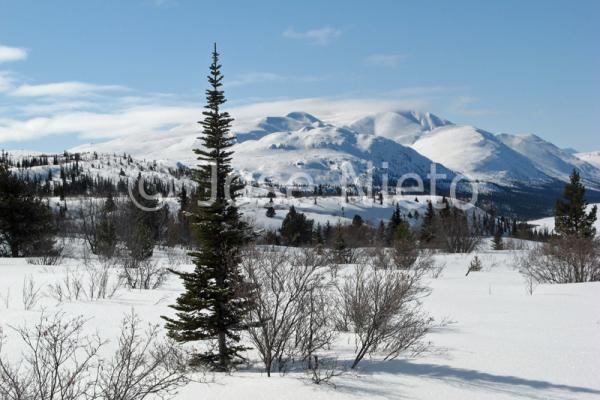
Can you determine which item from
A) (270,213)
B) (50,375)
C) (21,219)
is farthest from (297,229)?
(50,375)

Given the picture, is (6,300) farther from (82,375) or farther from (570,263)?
(570,263)

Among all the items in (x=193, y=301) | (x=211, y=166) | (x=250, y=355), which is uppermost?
(x=211, y=166)

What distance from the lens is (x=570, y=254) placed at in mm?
25578

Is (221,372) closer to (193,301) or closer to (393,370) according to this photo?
(193,301)

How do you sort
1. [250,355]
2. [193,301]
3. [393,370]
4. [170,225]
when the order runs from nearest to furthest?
[393,370] < [193,301] < [250,355] < [170,225]

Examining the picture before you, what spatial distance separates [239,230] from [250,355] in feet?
9.82

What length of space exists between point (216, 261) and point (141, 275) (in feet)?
38.7

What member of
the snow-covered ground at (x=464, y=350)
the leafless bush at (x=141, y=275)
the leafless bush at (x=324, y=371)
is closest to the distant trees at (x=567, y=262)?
the snow-covered ground at (x=464, y=350)

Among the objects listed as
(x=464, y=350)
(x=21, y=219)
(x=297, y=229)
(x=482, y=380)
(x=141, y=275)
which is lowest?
(x=464, y=350)

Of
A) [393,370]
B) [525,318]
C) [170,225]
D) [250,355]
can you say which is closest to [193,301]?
[250,355]

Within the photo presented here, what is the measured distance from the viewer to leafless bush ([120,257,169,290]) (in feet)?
68.7

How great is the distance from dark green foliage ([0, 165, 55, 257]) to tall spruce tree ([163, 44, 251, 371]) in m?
26.0

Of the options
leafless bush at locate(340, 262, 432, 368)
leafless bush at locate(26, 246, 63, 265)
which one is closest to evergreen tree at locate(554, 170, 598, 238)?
leafless bush at locate(26, 246, 63, 265)

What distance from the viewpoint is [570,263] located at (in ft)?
84.7
